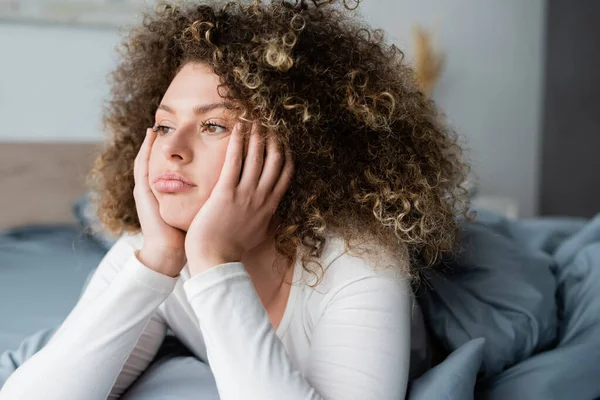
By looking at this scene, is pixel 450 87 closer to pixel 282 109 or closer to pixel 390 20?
pixel 390 20

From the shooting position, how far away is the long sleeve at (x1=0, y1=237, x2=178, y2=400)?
2.90ft

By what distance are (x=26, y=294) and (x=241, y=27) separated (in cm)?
103

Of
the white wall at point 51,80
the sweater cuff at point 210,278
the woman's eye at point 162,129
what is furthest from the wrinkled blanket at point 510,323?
the white wall at point 51,80

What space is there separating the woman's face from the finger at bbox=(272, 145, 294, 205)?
3.5 inches

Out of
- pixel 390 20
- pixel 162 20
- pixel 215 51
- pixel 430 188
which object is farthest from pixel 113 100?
pixel 390 20

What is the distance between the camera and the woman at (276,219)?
2.77 ft

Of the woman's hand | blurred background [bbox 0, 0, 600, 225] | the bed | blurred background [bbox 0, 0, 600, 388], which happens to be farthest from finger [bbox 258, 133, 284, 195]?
blurred background [bbox 0, 0, 600, 225]

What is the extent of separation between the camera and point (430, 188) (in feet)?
3.30

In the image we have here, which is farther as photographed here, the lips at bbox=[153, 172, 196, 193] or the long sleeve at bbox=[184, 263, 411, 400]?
the lips at bbox=[153, 172, 196, 193]

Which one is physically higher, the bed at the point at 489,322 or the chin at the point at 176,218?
the chin at the point at 176,218

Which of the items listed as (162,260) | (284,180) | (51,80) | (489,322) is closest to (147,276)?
(162,260)

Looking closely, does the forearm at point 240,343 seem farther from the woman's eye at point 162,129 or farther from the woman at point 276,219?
the woman's eye at point 162,129

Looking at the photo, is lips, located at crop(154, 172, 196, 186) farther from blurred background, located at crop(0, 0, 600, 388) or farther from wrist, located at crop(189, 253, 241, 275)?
blurred background, located at crop(0, 0, 600, 388)

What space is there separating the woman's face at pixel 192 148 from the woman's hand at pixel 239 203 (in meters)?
0.03
